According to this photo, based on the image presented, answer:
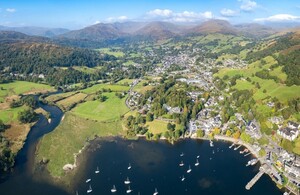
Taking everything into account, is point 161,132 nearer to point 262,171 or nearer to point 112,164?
point 112,164

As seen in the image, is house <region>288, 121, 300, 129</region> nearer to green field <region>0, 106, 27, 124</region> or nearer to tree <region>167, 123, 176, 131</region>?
tree <region>167, 123, 176, 131</region>

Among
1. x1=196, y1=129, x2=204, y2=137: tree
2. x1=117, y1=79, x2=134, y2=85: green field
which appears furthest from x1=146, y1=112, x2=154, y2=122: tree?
x1=117, y1=79, x2=134, y2=85: green field

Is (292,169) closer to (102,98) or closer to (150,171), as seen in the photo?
(150,171)

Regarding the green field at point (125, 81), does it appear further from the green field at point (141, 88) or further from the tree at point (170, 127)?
the tree at point (170, 127)

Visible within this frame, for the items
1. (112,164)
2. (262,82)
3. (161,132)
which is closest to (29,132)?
(112,164)

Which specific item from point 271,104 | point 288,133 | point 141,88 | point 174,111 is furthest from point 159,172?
point 141,88

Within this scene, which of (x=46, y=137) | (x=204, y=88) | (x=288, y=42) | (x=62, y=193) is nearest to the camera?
(x=62, y=193)
